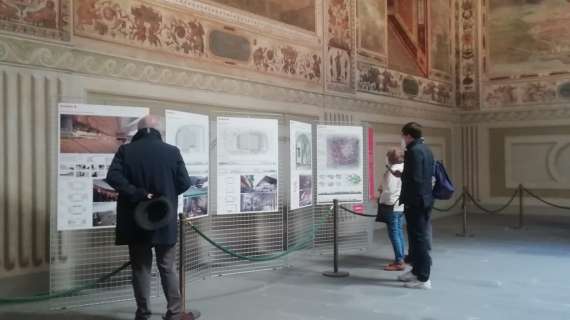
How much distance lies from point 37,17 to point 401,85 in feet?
29.7

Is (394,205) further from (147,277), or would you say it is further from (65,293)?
(65,293)

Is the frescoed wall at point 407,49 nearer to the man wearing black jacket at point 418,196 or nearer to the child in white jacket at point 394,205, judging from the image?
the child in white jacket at point 394,205

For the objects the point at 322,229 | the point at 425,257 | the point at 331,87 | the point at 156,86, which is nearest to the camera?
the point at 425,257

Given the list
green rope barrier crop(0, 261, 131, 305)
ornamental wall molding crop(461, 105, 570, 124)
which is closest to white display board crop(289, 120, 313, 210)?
green rope barrier crop(0, 261, 131, 305)

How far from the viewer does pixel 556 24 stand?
1405 centimetres

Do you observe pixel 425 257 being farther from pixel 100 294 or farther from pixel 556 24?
pixel 556 24

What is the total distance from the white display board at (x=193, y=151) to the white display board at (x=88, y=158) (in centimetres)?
47

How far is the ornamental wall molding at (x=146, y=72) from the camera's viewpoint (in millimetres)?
5926

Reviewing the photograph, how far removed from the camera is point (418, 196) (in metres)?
6.01

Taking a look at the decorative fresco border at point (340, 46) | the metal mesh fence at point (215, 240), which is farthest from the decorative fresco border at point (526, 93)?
the metal mesh fence at point (215, 240)

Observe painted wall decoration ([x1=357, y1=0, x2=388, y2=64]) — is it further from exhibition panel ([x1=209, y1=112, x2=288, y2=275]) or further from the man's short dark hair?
the man's short dark hair

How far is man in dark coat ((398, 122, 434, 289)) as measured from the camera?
19.8 ft

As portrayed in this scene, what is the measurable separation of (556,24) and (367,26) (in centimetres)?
597

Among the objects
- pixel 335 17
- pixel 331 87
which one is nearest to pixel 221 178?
pixel 331 87
